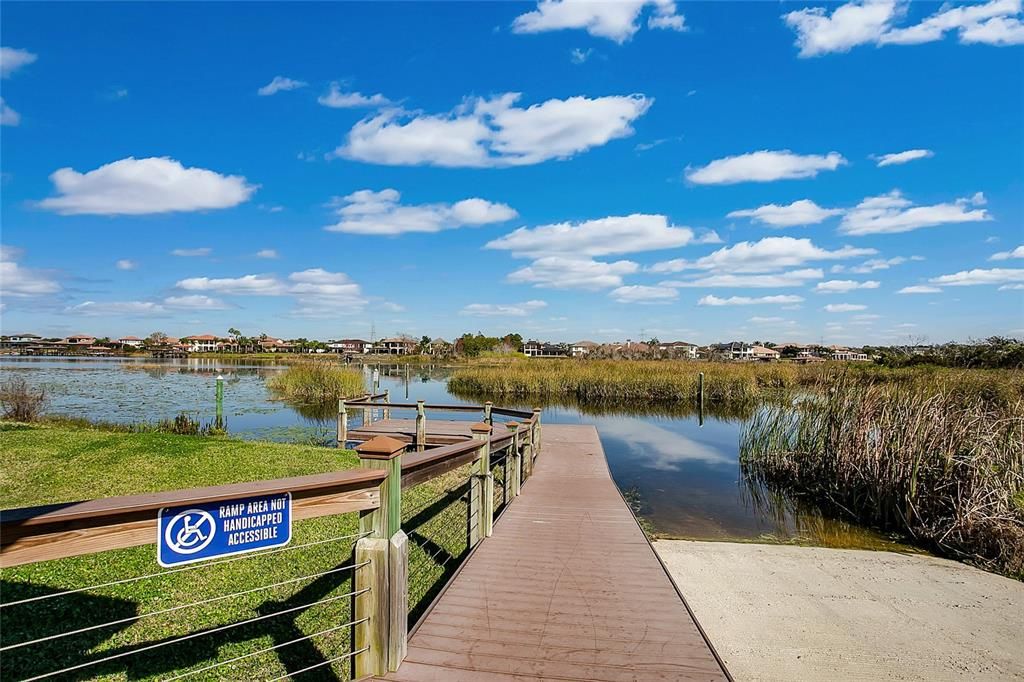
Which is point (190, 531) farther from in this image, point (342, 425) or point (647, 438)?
point (647, 438)

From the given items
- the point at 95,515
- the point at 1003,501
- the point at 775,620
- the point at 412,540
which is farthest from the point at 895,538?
the point at 95,515

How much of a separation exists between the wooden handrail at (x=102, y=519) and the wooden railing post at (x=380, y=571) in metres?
0.41

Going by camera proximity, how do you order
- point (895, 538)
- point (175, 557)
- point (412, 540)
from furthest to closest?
point (895, 538)
point (412, 540)
point (175, 557)

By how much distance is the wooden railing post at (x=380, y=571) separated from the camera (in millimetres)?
2869

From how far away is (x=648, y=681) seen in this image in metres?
3.16

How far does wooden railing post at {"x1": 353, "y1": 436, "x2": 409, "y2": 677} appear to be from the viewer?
2869 mm

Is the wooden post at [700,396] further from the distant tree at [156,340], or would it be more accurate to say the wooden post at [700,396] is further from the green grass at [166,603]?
the distant tree at [156,340]

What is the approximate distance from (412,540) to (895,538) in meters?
7.09

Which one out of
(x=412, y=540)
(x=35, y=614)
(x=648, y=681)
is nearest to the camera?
(x=648, y=681)

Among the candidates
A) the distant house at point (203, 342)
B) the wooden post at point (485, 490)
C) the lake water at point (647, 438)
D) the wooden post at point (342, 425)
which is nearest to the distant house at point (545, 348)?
the distant house at point (203, 342)

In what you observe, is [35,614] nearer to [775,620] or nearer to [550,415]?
[775,620]

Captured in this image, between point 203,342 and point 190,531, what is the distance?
5819 inches

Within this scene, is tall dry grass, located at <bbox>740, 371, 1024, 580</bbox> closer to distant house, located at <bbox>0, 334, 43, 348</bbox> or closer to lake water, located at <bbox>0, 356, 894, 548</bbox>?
lake water, located at <bbox>0, 356, 894, 548</bbox>

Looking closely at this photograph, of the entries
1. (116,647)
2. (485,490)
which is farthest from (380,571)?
(485,490)
